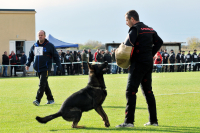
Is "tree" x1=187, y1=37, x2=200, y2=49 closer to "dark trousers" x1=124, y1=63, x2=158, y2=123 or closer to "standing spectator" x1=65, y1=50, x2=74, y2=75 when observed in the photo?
"standing spectator" x1=65, y1=50, x2=74, y2=75

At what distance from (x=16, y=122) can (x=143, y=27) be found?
3.23 meters

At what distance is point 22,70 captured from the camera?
25.4 meters

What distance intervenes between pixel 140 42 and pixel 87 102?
1.44 meters

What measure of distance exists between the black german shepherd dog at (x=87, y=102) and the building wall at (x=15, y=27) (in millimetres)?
23589

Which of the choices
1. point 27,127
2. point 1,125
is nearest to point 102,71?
point 27,127

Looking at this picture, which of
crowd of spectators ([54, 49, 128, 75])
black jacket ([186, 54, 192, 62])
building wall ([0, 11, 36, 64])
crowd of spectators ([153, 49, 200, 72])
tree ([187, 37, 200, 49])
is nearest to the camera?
crowd of spectators ([54, 49, 128, 75])

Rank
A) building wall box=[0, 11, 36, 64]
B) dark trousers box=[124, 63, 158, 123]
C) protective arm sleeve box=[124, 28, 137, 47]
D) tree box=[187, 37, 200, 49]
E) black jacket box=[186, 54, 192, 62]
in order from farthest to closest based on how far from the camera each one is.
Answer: tree box=[187, 37, 200, 49], black jacket box=[186, 54, 192, 62], building wall box=[0, 11, 36, 64], dark trousers box=[124, 63, 158, 123], protective arm sleeve box=[124, 28, 137, 47]

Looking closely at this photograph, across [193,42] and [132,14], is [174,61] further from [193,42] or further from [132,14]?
[193,42]

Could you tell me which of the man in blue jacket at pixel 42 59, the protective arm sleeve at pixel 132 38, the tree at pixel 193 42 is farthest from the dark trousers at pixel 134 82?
the tree at pixel 193 42

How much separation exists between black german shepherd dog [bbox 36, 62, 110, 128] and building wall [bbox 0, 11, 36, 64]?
23.6 metres

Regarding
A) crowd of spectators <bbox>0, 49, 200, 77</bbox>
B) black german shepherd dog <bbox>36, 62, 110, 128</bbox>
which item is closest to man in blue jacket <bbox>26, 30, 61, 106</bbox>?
black german shepherd dog <bbox>36, 62, 110, 128</bbox>

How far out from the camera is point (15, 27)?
2831 centimetres

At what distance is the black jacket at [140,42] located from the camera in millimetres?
5336

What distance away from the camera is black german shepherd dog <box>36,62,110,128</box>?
5.45m
